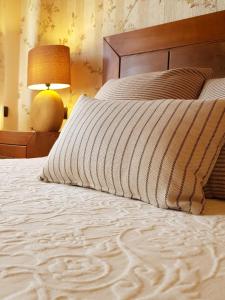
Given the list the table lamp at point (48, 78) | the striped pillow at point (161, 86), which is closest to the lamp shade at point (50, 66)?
the table lamp at point (48, 78)

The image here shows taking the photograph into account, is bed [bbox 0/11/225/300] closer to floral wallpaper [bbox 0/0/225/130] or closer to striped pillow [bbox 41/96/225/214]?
striped pillow [bbox 41/96/225/214]

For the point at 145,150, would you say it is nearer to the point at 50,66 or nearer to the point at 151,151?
the point at 151,151

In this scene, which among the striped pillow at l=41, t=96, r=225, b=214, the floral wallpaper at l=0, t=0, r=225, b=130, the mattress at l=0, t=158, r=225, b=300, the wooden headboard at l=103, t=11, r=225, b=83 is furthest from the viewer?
the floral wallpaper at l=0, t=0, r=225, b=130

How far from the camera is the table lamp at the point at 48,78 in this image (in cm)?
201

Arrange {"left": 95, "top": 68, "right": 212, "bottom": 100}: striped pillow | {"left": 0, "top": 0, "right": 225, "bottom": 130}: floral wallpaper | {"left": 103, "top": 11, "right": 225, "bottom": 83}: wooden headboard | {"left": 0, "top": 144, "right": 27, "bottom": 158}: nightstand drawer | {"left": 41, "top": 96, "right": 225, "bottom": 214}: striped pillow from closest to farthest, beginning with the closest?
{"left": 41, "top": 96, "right": 225, "bottom": 214}: striped pillow, {"left": 95, "top": 68, "right": 212, "bottom": 100}: striped pillow, {"left": 103, "top": 11, "right": 225, "bottom": 83}: wooden headboard, {"left": 0, "top": 0, "right": 225, "bottom": 130}: floral wallpaper, {"left": 0, "top": 144, "right": 27, "bottom": 158}: nightstand drawer

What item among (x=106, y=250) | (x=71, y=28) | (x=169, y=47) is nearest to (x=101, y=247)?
(x=106, y=250)

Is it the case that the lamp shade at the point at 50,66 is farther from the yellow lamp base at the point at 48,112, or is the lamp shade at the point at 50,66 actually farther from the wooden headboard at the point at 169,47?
the wooden headboard at the point at 169,47

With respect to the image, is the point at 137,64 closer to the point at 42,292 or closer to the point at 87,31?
the point at 87,31

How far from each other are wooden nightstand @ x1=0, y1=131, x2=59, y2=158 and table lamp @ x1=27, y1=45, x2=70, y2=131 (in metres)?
0.09

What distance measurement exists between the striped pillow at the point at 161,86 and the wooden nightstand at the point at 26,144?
0.83 meters

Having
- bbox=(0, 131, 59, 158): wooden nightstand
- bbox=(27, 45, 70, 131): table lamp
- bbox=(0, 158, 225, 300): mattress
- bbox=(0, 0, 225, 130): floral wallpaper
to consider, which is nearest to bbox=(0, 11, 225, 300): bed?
bbox=(0, 158, 225, 300): mattress

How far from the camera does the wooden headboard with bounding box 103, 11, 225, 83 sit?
1523 mm

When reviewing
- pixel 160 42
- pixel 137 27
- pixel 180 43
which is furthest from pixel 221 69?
pixel 137 27

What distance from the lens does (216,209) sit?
29.5 inches
